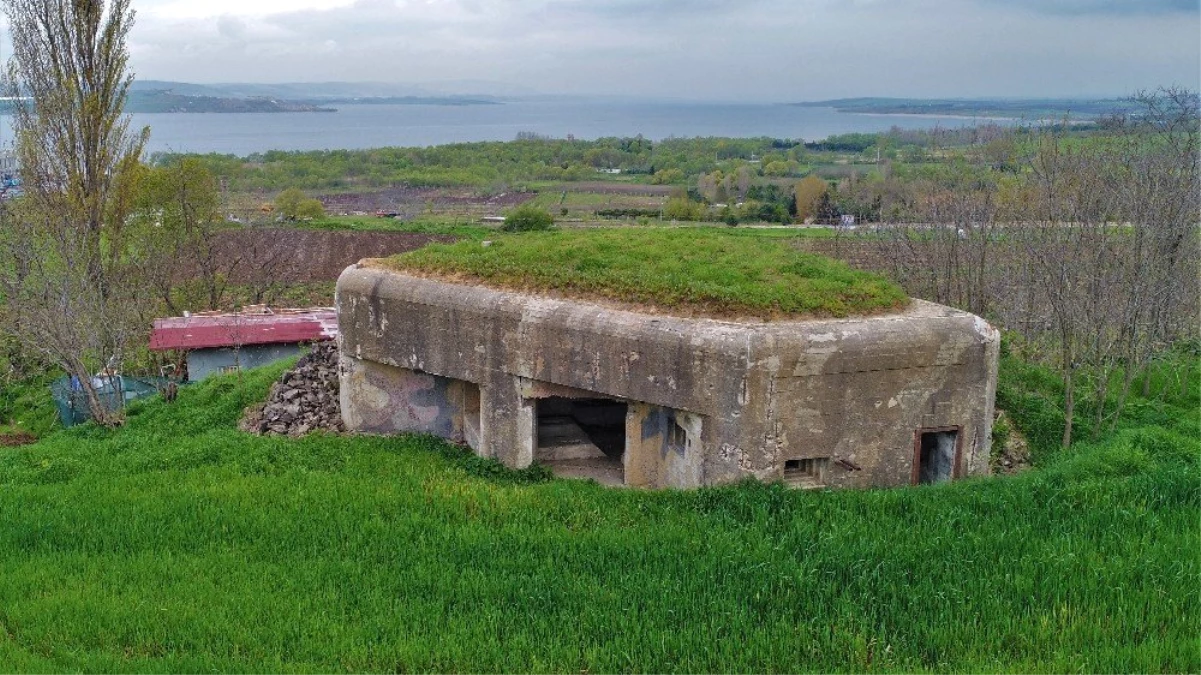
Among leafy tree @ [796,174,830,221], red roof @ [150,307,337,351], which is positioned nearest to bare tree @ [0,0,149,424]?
red roof @ [150,307,337,351]

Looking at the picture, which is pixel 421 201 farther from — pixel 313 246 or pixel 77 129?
pixel 77 129

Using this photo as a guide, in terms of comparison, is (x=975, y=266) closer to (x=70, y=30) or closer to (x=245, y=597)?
(x=245, y=597)

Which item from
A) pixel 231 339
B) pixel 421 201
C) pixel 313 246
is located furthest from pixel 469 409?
pixel 421 201

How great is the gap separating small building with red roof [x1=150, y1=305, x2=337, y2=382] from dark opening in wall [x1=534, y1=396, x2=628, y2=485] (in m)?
6.01

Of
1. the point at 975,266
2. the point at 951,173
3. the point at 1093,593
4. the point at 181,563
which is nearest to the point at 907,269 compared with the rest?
the point at 975,266

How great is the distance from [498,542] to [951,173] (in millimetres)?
16391

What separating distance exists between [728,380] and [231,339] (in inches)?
420

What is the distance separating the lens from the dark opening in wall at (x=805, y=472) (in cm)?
852

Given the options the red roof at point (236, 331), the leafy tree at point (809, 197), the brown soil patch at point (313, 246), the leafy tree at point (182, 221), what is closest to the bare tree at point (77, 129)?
the red roof at point (236, 331)

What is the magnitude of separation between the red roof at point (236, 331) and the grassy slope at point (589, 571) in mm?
6533

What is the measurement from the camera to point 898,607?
611 cm

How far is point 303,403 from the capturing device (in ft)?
38.4

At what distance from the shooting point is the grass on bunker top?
29.3 ft

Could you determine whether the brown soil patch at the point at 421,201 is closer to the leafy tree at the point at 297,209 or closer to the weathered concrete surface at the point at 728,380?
the leafy tree at the point at 297,209
